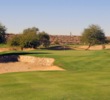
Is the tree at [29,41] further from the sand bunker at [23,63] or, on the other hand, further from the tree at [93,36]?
the sand bunker at [23,63]

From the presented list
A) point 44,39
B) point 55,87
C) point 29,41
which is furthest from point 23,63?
point 44,39


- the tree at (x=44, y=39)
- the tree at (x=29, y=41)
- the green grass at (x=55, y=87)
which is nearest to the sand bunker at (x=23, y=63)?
the green grass at (x=55, y=87)

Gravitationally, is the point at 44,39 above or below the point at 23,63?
above

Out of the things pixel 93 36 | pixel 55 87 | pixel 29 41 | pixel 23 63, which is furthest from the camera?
pixel 93 36

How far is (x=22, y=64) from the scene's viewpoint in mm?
48188

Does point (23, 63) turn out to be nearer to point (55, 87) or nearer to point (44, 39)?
point (55, 87)

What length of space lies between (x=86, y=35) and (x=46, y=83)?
268ft

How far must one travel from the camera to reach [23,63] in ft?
161

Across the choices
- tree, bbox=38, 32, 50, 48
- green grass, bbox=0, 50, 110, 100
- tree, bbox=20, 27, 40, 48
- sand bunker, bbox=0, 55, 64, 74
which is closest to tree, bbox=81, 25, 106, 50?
tree, bbox=38, 32, 50, 48

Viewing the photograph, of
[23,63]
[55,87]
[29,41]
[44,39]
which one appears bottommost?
[23,63]

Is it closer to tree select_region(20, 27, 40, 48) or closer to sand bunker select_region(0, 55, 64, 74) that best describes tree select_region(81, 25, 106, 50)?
tree select_region(20, 27, 40, 48)

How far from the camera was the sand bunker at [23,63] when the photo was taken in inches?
1717

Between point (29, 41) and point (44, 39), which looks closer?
point (29, 41)

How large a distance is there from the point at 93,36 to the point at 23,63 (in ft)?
172
